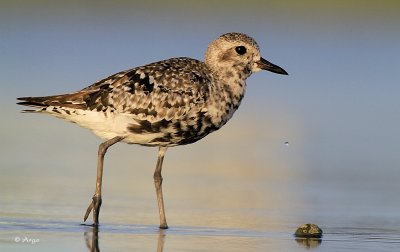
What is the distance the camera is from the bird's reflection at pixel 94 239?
11.1m

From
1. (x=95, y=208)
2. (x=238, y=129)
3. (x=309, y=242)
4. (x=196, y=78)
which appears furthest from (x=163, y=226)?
(x=238, y=129)

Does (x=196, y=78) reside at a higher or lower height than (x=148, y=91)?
higher

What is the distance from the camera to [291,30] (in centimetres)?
2881

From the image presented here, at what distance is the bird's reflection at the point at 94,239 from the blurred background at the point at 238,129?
2.02ft

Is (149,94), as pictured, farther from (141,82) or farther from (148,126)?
(148,126)

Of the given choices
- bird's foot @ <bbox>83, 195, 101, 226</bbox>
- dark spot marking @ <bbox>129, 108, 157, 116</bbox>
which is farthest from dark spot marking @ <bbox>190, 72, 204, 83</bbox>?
bird's foot @ <bbox>83, 195, 101, 226</bbox>

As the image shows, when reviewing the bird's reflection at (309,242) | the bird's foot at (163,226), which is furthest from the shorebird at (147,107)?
the bird's reflection at (309,242)

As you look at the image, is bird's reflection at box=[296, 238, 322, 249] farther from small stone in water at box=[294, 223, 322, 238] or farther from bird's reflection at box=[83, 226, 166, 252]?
bird's reflection at box=[83, 226, 166, 252]

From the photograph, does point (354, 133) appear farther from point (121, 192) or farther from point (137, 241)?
point (137, 241)

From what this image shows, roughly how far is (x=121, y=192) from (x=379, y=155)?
4.41 m

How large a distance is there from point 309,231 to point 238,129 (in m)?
6.66

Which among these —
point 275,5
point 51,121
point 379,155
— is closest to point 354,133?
point 379,155

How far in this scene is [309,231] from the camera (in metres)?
12.2

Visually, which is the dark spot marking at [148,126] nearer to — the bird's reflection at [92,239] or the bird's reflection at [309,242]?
the bird's reflection at [92,239]
